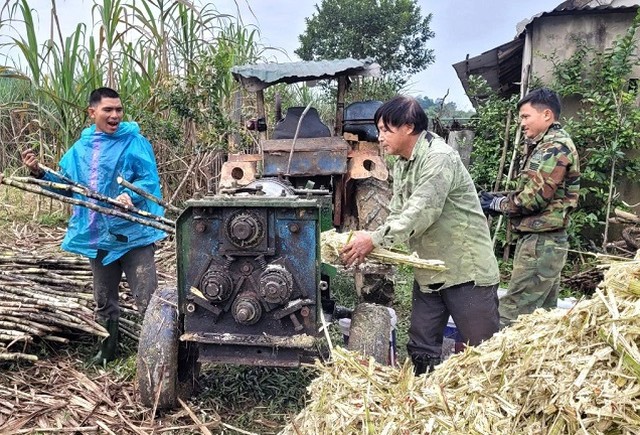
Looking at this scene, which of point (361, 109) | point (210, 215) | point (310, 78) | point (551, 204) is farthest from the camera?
point (361, 109)

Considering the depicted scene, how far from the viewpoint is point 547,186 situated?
3674 millimetres

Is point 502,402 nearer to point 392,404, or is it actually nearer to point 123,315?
point 392,404

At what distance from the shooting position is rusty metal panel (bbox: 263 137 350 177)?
5.09 meters

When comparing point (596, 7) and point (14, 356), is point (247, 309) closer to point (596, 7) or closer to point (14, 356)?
point (14, 356)

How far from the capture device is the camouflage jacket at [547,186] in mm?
3664

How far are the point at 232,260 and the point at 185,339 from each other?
19.8 inches

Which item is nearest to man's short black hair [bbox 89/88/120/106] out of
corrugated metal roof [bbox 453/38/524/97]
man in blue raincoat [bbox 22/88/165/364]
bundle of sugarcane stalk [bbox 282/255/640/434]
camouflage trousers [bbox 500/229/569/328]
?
man in blue raincoat [bbox 22/88/165/364]

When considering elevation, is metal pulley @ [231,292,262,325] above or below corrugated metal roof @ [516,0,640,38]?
below

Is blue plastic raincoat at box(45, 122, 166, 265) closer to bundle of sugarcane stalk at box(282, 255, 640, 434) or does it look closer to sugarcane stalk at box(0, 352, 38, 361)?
sugarcane stalk at box(0, 352, 38, 361)

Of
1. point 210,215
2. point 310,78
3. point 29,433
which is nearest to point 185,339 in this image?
point 210,215

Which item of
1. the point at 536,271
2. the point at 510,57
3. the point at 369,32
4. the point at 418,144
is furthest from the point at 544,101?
the point at 369,32

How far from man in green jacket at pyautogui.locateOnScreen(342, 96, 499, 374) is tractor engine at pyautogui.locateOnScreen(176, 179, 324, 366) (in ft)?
0.92

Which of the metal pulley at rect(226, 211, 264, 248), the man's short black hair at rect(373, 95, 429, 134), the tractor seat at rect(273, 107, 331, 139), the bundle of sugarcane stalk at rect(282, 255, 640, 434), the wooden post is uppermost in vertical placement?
the wooden post

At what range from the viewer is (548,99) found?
12.5ft
